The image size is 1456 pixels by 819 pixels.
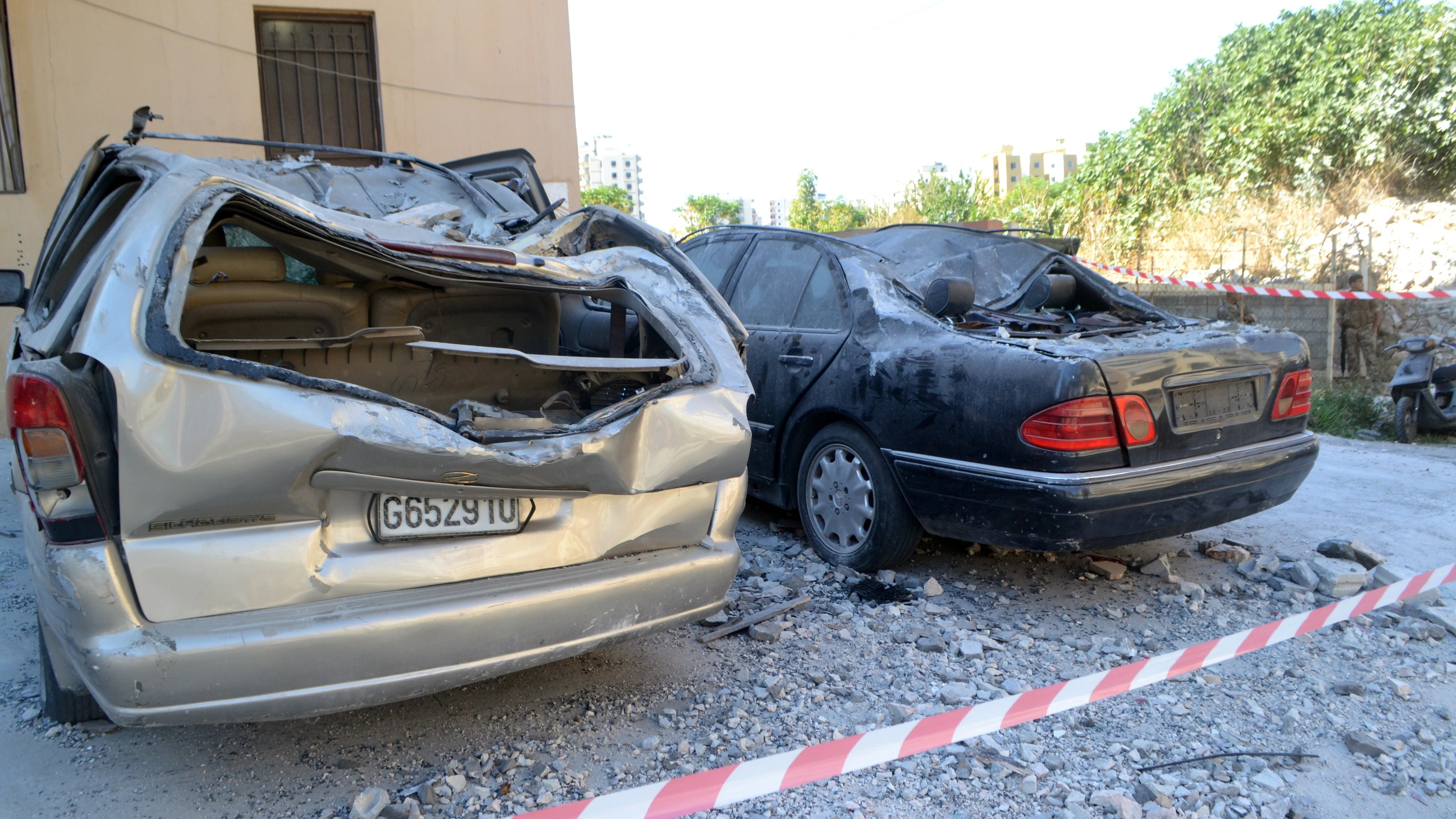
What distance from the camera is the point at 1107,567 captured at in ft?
13.3

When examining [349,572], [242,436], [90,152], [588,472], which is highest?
[90,152]

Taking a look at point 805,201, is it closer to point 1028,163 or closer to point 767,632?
point 767,632

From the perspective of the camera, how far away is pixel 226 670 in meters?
2.01

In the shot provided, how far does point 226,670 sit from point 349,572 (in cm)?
32

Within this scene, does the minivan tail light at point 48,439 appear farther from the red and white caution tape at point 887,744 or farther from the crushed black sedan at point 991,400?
the crushed black sedan at point 991,400

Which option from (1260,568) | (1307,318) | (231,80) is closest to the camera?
(1260,568)

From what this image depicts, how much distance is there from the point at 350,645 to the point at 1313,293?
9.53 m

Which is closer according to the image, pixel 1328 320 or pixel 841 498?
pixel 841 498

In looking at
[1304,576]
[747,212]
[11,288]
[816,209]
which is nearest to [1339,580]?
[1304,576]

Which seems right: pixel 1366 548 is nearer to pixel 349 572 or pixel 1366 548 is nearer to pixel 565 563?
pixel 565 563

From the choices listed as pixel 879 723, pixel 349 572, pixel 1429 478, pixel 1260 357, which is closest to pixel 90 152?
pixel 349 572

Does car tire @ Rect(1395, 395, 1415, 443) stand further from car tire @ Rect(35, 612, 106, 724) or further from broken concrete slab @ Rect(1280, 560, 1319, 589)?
car tire @ Rect(35, 612, 106, 724)

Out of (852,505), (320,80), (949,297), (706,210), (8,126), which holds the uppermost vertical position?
(706,210)

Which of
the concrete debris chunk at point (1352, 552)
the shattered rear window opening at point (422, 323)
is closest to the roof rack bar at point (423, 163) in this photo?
the shattered rear window opening at point (422, 323)
